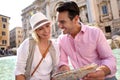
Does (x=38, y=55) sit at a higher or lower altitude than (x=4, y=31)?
lower

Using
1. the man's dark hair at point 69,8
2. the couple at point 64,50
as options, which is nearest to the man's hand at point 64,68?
the couple at point 64,50

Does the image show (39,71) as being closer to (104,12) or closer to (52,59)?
(52,59)

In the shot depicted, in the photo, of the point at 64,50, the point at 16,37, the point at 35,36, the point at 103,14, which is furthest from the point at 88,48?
the point at 16,37

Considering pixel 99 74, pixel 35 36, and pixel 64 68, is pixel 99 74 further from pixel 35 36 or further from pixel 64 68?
pixel 35 36

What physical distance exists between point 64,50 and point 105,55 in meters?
0.52

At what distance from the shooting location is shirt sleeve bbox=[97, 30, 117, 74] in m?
1.97

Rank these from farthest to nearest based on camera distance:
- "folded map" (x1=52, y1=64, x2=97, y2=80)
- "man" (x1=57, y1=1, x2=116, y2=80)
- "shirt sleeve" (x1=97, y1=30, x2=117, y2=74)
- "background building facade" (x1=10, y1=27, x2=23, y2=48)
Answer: "background building facade" (x1=10, y1=27, x2=23, y2=48) → "man" (x1=57, y1=1, x2=116, y2=80) → "shirt sleeve" (x1=97, y1=30, x2=117, y2=74) → "folded map" (x1=52, y1=64, x2=97, y2=80)

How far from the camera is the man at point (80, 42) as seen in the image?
2072 millimetres

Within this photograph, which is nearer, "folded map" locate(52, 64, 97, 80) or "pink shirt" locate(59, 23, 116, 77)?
"folded map" locate(52, 64, 97, 80)

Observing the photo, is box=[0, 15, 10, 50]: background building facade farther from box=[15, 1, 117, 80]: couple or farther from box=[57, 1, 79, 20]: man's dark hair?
box=[57, 1, 79, 20]: man's dark hair

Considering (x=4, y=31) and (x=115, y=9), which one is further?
(x=4, y=31)

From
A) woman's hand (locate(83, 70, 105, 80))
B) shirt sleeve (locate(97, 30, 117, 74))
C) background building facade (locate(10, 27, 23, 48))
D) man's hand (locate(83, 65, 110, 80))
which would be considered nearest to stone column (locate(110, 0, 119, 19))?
shirt sleeve (locate(97, 30, 117, 74))

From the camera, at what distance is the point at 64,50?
2.31 metres

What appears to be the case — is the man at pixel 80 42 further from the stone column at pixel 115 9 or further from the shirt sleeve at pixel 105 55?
the stone column at pixel 115 9
